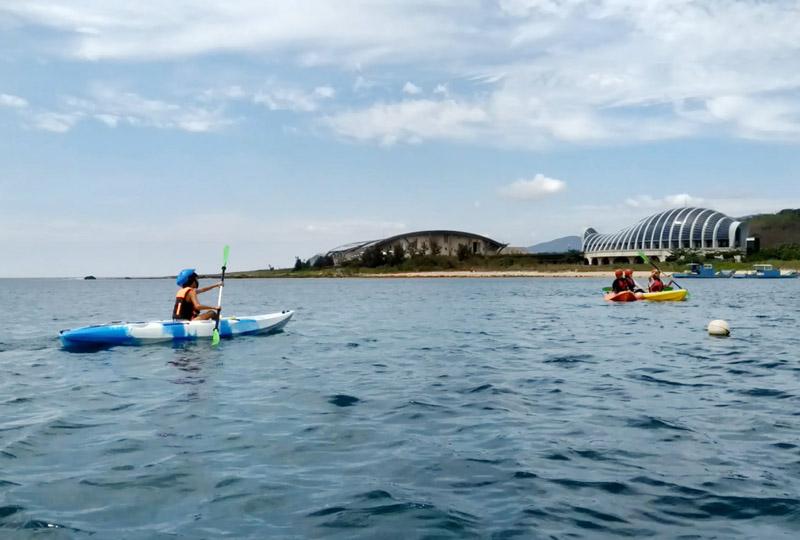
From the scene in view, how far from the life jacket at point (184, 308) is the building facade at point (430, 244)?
143968 mm

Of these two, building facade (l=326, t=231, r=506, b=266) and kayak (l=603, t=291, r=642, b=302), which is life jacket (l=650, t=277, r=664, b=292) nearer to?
kayak (l=603, t=291, r=642, b=302)

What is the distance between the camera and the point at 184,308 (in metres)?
20.4

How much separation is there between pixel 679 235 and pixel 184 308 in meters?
138

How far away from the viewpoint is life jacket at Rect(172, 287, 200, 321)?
20203 millimetres

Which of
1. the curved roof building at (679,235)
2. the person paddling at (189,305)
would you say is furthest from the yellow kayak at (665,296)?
the curved roof building at (679,235)

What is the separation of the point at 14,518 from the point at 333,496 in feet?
9.43

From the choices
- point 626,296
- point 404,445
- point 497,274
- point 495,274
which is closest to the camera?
point 404,445

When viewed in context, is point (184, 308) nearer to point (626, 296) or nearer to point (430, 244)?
point (626, 296)

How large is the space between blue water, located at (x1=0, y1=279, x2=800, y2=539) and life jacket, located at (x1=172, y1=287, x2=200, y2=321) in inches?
92.6

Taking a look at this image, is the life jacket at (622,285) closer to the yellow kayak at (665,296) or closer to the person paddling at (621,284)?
the person paddling at (621,284)

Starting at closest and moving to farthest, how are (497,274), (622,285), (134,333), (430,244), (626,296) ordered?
(134,333)
(626,296)
(622,285)
(497,274)
(430,244)

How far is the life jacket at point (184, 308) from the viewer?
66.3 feet

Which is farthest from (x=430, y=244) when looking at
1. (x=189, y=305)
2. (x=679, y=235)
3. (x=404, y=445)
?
(x=404, y=445)

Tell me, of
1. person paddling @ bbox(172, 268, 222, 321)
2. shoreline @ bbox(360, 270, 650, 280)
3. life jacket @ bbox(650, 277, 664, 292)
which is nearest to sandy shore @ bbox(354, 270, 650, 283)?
shoreline @ bbox(360, 270, 650, 280)
